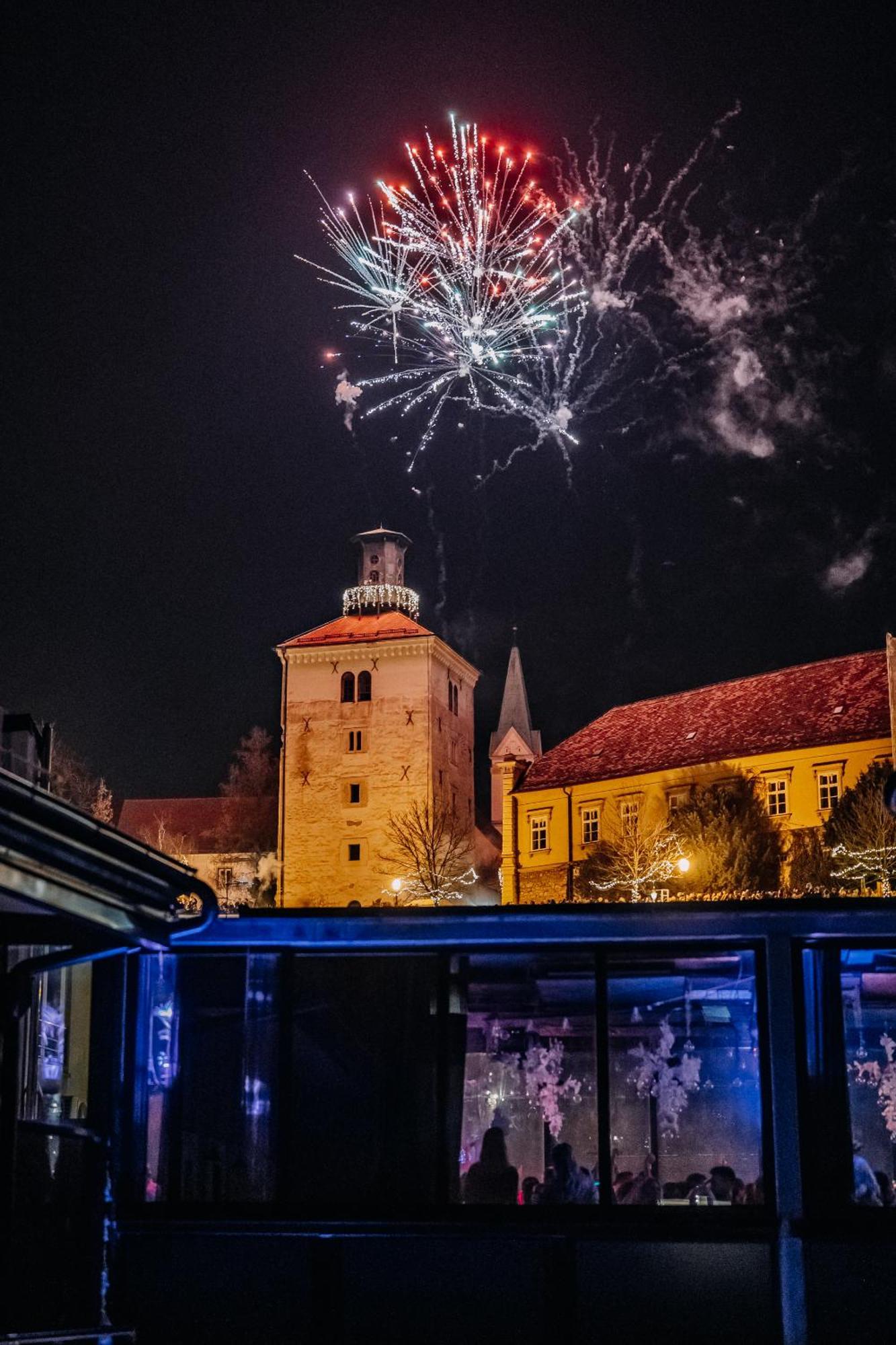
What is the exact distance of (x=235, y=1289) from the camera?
34.2ft

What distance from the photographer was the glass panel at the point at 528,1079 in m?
10.5

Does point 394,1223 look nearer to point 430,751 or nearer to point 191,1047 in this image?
point 191,1047

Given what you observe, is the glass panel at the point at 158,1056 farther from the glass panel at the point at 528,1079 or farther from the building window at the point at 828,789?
the building window at the point at 828,789

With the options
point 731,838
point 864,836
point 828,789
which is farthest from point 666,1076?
point 828,789

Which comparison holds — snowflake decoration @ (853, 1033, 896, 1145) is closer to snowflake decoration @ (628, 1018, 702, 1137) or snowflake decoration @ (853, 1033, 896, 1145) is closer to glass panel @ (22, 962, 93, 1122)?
snowflake decoration @ (628, 1018, 702, 1137)

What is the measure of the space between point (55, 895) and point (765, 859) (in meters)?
50.3

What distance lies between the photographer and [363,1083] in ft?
35.3

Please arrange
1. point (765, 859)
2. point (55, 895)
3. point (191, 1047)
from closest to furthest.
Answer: point (55, 895) → point (191, 1047) → point (765, 859)

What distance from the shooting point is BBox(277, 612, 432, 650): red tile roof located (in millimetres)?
86062

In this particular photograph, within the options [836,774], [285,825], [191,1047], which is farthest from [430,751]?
[191,1047]

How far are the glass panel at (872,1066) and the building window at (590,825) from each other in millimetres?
55418

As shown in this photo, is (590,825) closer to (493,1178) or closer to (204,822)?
(204,822)

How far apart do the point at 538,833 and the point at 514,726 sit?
46.3 metres

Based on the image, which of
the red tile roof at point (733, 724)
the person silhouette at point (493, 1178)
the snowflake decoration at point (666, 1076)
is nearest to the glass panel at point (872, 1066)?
the snowflake decoration at point (666, 1076)
